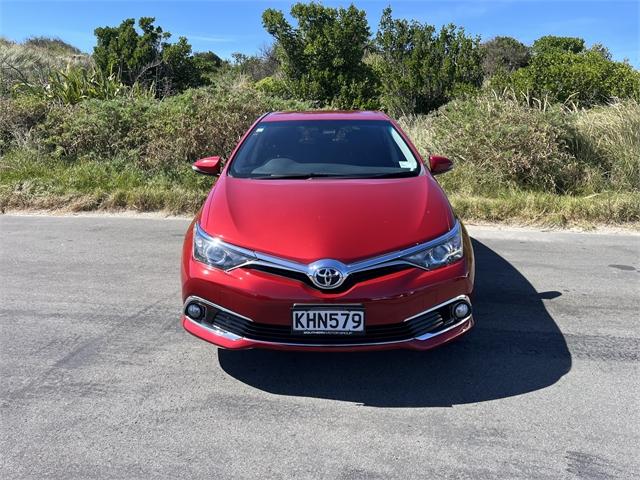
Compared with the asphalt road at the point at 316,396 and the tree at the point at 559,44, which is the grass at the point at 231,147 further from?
the tree at the point at 559,44

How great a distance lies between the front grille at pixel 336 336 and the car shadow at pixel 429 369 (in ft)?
1.15

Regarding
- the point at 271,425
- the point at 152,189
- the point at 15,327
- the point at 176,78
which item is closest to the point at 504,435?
the point at 271,425

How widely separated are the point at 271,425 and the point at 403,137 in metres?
2.72

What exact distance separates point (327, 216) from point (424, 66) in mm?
13827

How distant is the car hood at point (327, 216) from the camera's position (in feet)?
9.62

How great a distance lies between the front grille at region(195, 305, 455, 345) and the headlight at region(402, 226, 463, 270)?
255 mm

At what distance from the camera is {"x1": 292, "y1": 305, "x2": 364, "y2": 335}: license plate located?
2.78 meters

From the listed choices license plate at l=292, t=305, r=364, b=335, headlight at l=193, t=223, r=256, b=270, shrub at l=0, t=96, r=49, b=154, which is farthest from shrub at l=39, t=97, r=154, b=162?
license plate at l=292, t=305, r=364, b=335

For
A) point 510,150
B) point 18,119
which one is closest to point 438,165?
point 510,150

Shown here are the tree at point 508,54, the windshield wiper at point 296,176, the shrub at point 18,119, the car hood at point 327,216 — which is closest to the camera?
the car hood at point 327,216

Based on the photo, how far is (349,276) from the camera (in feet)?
9.23

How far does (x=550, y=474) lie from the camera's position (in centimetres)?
232

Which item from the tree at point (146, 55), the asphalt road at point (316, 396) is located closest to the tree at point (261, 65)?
the tree at point (146, 55)

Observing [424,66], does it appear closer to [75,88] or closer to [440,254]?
[75,88]
